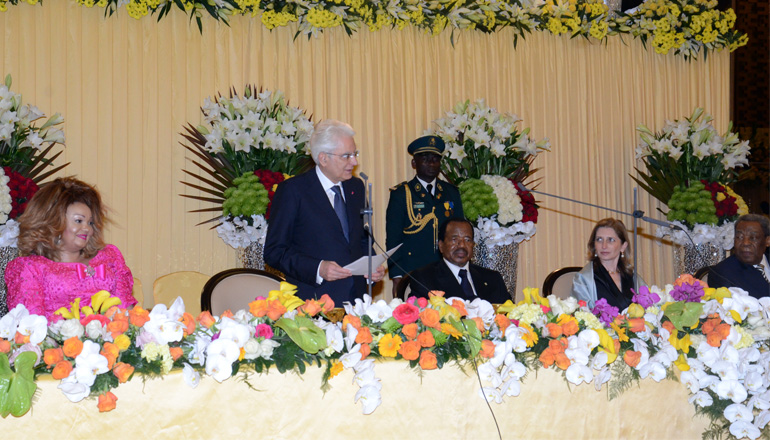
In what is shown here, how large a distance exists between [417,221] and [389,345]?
339cm

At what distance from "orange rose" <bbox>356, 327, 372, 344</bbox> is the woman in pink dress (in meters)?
1.29

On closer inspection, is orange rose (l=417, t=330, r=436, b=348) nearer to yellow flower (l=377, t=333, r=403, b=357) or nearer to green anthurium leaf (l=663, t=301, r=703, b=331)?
yellow flower (l=377, t=333, r=403, b=357)

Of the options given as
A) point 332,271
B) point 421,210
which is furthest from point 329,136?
point 421,210

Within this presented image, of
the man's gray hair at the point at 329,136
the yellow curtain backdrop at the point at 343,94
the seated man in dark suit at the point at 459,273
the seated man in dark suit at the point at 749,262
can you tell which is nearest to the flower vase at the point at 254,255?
the yellow curtain backdrop at the point at 343,94

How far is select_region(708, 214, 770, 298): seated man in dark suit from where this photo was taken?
4.40 meters

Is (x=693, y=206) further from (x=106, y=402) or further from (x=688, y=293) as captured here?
(x=106, y=402)

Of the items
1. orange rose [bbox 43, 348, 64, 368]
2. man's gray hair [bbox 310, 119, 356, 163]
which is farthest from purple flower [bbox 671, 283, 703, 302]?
orange rose [bbox 43, 348, 64, 368]

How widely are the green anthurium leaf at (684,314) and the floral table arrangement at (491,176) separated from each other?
126 inches

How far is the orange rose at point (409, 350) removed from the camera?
2.07 meters

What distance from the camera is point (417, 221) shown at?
5.44 m

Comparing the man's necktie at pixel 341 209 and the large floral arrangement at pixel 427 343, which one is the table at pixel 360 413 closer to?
the large floral arrangement at pixel 427 343

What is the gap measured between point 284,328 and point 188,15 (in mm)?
4239

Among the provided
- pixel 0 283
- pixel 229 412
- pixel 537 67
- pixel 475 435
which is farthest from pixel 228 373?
pixel 537 67

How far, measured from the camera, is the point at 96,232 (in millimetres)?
3221
